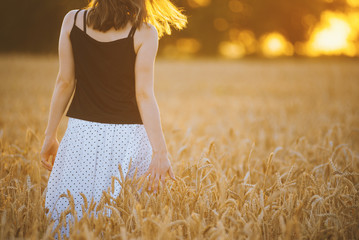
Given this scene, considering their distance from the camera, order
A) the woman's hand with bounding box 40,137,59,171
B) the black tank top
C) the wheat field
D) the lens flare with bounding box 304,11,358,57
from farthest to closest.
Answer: the lens flare with bounding box 304,11,358,57 < the woman's hand with bounding box 40,137,59,171 < the black tank top < the wheat field

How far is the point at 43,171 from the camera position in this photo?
115 inches

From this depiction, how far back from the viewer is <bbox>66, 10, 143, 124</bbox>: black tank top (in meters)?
1.81

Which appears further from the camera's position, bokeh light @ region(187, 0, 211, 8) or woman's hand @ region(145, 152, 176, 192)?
bokeh light @ region(187, 0, 211, 8)

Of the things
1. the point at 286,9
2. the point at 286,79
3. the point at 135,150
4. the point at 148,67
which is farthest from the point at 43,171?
the point at 286,9

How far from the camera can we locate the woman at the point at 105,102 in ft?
5.81

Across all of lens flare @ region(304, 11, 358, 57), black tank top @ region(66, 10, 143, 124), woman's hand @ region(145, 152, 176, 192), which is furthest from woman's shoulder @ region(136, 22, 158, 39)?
lens flare @ region(304, 11, 358, 57)

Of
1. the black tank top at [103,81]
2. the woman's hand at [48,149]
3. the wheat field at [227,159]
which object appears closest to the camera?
the wheat field at [227,159]

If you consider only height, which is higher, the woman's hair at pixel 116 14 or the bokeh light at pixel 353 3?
the bokeh light at pixel 353 3

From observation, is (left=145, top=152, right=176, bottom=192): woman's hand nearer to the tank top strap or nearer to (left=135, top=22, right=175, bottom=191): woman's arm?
(left=135, top=22, right=175, bottom=191): woman's arm

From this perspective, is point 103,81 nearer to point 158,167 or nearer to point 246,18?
point 158,167

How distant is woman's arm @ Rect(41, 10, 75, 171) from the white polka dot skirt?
12cm

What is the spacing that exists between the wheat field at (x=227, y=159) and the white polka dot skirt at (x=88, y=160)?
111mm

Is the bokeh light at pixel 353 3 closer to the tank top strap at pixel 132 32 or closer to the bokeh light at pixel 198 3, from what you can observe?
the bokeh light at pixel 198 3

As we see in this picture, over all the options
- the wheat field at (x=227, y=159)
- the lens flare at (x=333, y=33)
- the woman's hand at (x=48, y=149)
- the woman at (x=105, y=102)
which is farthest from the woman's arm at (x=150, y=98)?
the lens flare at (x=333, y=33)
